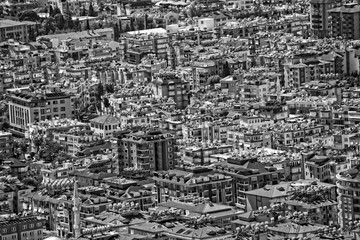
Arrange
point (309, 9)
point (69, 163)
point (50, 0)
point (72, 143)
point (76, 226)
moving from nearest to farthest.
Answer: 1. point (76, 226)
2. point (69, 163)
3. point (72, 143)
4. point (309, 9)
5. point (50, 0)

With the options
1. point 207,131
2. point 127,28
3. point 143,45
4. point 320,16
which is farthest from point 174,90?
point 127,28

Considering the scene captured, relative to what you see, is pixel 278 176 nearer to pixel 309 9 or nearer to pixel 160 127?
pixel 160 127

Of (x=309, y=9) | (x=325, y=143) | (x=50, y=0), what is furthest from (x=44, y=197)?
(x=50, y=0)

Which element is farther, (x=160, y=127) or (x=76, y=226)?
(x=160, y=127)

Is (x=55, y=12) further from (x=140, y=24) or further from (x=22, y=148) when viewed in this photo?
(x=22, y=148)

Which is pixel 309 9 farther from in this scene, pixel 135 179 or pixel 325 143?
pixel 135 179

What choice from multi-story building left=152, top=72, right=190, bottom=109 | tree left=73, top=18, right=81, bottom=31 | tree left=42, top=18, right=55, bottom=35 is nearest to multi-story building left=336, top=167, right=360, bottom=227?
multi-story building left=152, top=72, right=190, bottom=109

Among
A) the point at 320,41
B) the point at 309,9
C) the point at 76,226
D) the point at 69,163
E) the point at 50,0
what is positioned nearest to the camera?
the point at 76,226
